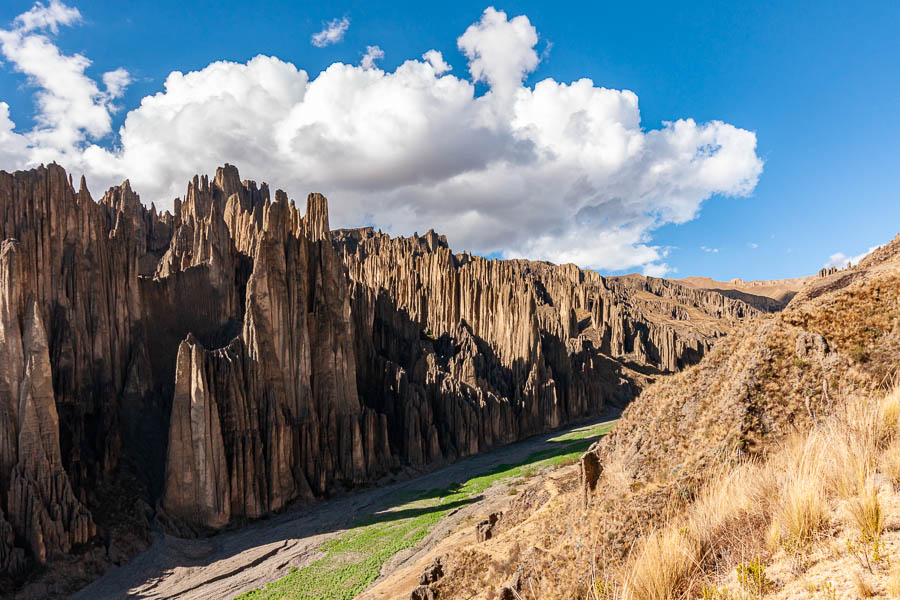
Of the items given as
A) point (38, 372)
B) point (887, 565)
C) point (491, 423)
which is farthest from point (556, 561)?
point (491, 423)

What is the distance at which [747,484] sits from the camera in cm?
733

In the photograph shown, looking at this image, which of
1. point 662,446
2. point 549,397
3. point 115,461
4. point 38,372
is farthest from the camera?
point 549,397

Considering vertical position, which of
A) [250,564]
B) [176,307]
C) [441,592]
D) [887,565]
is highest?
[176,307]

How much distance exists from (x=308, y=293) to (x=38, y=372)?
22.4 meters

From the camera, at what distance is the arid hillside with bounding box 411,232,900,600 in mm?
5527

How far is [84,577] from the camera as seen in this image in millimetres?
26234

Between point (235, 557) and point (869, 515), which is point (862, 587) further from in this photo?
point (235, 557)

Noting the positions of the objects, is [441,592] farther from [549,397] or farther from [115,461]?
[549,397]

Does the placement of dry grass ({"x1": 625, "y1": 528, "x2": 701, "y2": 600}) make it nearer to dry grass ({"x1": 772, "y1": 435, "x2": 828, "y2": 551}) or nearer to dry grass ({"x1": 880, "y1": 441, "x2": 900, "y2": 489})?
dry grass ({"x1": 772, "y1": 435, "x2": 828, "y2": 551})

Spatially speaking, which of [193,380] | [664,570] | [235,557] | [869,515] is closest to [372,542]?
[235,557]

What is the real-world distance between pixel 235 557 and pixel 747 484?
95.8ft

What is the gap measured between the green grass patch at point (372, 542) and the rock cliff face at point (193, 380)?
8869mm

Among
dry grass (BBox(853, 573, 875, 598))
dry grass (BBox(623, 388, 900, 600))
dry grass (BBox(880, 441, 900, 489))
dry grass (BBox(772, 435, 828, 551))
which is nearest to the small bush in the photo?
dry grass (BBox(623, 388, 900, 600))

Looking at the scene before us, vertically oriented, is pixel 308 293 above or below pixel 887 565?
above
